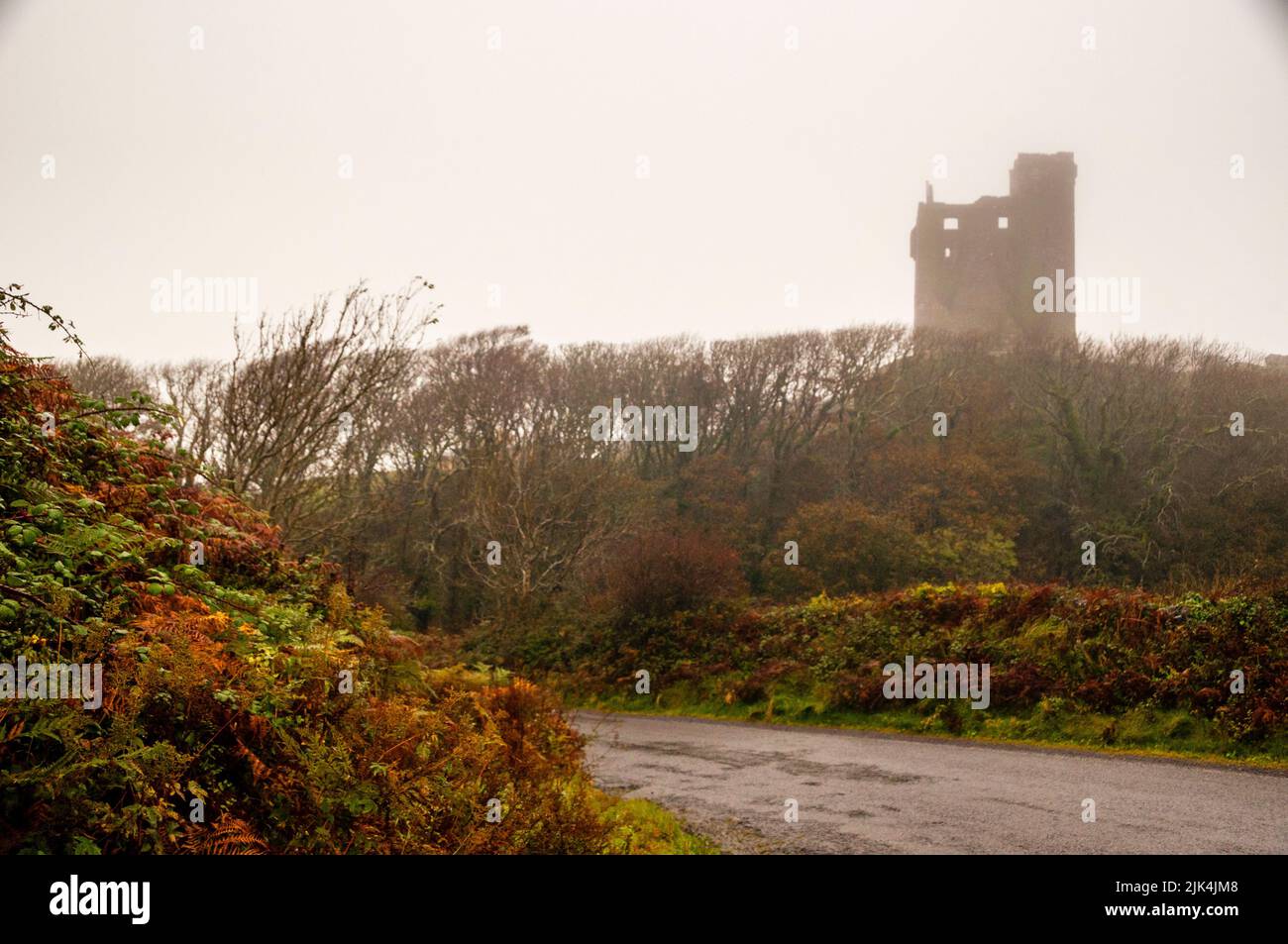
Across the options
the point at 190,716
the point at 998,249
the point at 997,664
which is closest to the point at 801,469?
the point at 997,664

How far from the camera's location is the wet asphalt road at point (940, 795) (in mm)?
8547

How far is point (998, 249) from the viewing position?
2948 inches

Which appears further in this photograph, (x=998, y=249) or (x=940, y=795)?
(x=998, y=249)

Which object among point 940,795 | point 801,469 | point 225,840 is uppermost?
point 801,469

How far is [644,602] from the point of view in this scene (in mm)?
25375

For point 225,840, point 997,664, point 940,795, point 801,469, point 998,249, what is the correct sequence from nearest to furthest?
point 225,840 < point 940,795 < point 997,664 < point 801,469 < point 998,249

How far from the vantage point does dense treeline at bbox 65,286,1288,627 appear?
30078mm

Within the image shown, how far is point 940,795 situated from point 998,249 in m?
70.9

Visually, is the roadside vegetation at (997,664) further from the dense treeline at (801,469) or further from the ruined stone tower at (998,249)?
the ruined stone tower at (998,249)

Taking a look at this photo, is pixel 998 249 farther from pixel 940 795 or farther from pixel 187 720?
pixel 187 720

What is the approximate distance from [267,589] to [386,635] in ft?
3.69

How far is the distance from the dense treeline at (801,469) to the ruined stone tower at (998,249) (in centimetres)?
3157

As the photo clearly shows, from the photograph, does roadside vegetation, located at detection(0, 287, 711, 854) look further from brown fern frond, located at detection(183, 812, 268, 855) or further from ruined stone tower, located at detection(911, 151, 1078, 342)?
ruined stone tower, located at detection(911, 151, 1078, 342)
